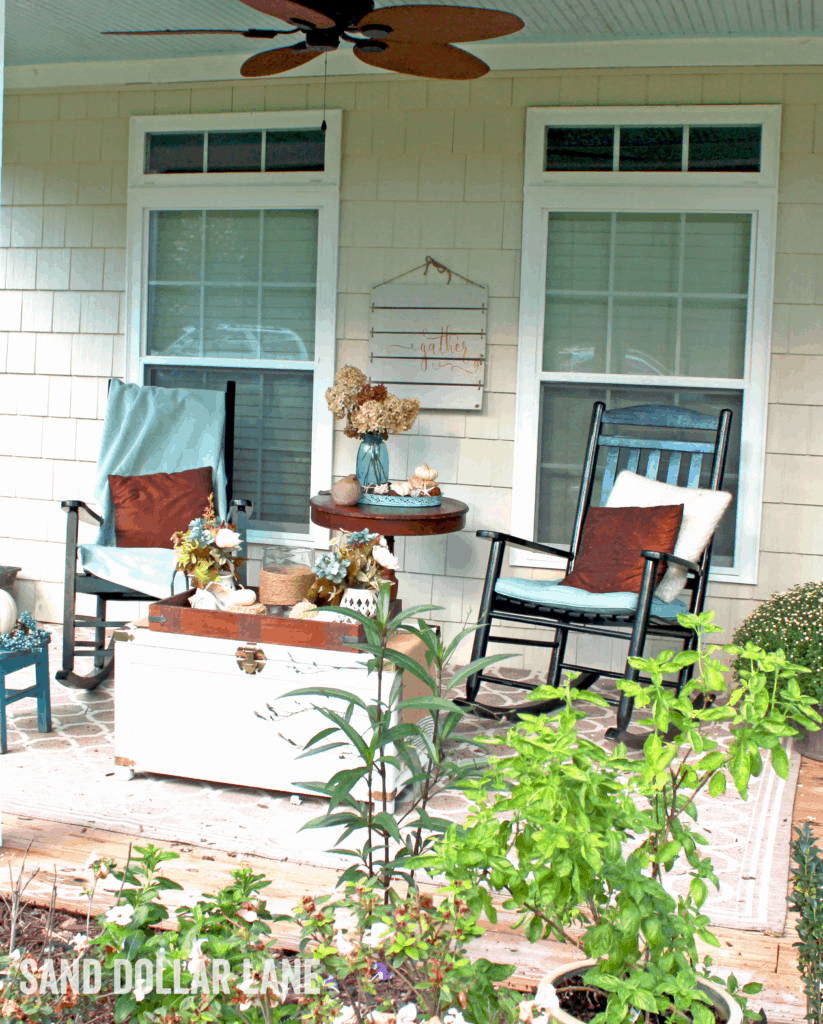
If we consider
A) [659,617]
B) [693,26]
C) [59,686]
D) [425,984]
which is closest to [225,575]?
[59,686]

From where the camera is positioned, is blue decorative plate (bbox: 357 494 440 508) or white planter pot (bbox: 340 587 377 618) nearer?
white planter pot (bbox: 340 587 377 618)

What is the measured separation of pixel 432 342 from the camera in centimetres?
434

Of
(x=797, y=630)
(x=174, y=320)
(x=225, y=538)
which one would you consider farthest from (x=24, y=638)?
(x=797, y=630)

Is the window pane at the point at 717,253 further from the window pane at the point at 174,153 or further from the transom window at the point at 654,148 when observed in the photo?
the window pane at the point at 174,153

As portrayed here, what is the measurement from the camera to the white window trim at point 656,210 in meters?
3.98

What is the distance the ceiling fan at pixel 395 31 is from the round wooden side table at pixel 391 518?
1.50 meters

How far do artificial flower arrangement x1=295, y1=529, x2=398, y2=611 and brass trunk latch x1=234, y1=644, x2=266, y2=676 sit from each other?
0.17 metres

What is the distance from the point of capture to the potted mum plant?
3.24m

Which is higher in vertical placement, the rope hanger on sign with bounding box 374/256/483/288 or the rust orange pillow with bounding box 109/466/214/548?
the rope hanger on sign with bounding box 374/256/483/288

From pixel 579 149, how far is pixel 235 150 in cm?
156

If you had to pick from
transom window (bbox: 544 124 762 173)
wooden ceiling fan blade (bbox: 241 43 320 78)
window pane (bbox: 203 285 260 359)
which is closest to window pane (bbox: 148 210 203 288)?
window pane (bbox: 203 285 260 359)

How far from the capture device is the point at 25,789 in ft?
9.20

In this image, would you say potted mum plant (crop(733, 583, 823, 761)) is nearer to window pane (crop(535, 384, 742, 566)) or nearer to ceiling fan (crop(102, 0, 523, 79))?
window pane (crop(535, 384, 742, 566))

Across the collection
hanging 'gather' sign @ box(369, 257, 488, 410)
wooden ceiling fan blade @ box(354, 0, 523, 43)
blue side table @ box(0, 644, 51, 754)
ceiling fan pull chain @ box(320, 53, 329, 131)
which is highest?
ceiling fan pull chain @ box(320, 53, 329, 131)
